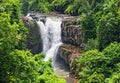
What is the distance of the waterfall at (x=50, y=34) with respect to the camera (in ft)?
145

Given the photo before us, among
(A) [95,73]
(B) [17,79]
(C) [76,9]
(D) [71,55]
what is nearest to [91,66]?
(A) [95,73]

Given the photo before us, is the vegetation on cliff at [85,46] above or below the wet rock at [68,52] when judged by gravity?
above

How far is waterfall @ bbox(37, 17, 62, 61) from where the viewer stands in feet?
145

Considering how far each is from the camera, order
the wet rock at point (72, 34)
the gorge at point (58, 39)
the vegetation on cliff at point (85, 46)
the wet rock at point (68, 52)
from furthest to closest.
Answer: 1. the wet rock at point (72, 34)
2. the gorge at point (58, 39)
3. the wet rock at point (68, 52)
4. the vegetation on cliff at point (85, 46)

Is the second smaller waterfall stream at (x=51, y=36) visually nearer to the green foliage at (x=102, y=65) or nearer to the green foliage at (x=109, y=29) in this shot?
the green foliage at (x=109, y=29)

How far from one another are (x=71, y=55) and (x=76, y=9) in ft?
40.3

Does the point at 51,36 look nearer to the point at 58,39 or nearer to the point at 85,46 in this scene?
the point at 58,39

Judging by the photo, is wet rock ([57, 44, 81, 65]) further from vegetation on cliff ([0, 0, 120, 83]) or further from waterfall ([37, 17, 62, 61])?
waterfall ([37, 17, 62, 61])

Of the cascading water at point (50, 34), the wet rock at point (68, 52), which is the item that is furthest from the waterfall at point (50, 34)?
the wet rock at point (68, 52)

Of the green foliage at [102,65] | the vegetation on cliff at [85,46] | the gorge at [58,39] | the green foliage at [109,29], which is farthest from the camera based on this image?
the gorge at [58,39]

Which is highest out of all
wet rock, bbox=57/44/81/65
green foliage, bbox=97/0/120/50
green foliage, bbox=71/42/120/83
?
green foliage, bbox=97/0/120/50

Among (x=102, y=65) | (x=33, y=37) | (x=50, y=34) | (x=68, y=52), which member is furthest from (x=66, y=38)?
(x=102, y=65)

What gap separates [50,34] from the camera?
148 ft

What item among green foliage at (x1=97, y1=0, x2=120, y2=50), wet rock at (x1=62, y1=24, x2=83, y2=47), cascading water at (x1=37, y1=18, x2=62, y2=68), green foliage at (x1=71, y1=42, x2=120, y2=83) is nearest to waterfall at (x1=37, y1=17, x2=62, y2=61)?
cascading water at (x1=37, y1=18, x2=62, y2=68)
